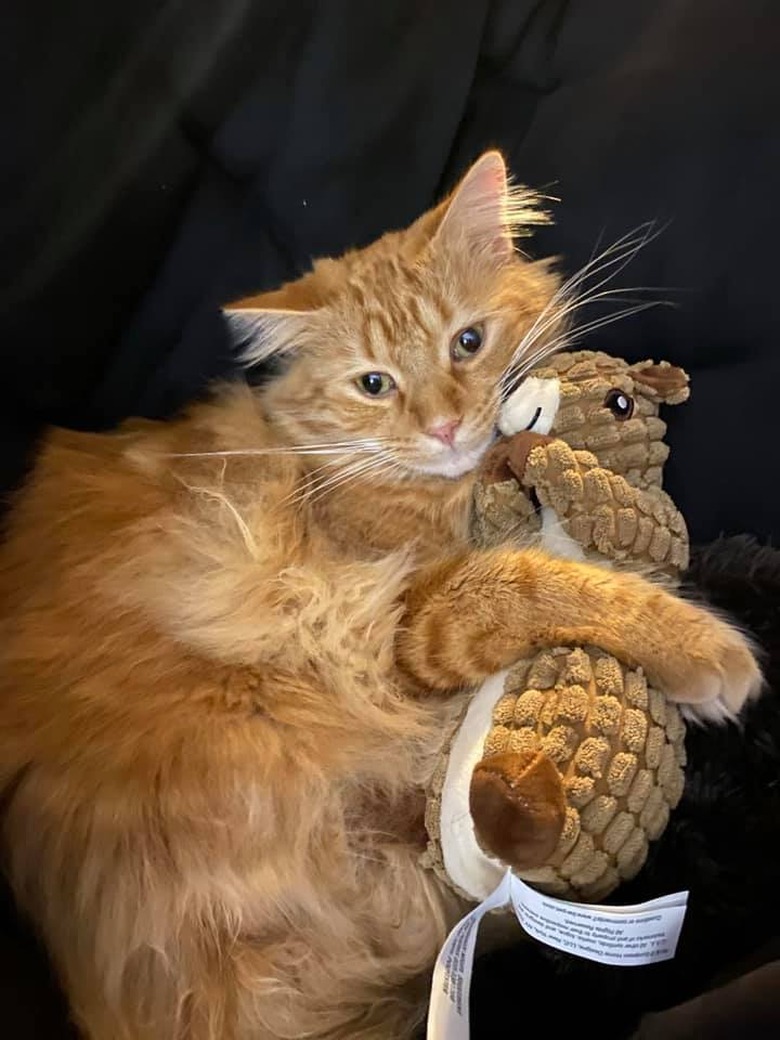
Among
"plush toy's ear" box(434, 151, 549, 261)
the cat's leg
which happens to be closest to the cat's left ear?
"plush toy's ear" box(434, 151, 549, 261)

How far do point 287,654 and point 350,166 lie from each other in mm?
848

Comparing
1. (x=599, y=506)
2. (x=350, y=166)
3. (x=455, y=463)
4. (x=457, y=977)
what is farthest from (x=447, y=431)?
(x=457, y=977)

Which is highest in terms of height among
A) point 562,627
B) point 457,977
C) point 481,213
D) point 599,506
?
point 481,213

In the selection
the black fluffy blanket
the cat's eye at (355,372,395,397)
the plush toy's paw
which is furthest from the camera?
the cat's eye at (355,372,395,397)

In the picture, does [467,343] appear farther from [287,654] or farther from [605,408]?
[287,654]

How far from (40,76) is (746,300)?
107cm

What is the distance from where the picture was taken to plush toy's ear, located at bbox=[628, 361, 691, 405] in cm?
136

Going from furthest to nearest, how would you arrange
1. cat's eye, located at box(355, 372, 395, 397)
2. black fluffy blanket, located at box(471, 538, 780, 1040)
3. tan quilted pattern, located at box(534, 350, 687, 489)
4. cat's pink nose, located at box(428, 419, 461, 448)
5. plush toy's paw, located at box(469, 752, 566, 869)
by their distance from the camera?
1. cat's eye, located at box(355, 372, 395, 397)
2. cat's pink nose, located at box(428, 419, 461, 448)
3. tan quilted pattern, located at box(534, 350, 687, 489)
4. black fluffy blanket, located at box(471, 538, 780, 1040)
5. plush toy's paw, located at box(469, 752, 566, 869)

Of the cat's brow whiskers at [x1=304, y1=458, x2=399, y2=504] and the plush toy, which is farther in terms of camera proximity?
the cat's brow whiskers at [x1=304, y1=458, x2=399, y2=504]

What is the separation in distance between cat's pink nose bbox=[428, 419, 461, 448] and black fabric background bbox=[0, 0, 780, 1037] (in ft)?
1.01

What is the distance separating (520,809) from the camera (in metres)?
1.00

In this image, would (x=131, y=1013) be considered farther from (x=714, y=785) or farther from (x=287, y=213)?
(x=287, y=213)

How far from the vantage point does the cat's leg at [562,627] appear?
1.18 meters

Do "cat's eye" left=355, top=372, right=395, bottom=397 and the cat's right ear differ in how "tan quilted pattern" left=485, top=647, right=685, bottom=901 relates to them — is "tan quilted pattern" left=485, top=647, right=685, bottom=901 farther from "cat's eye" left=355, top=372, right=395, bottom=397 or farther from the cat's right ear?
the cat's right ear
